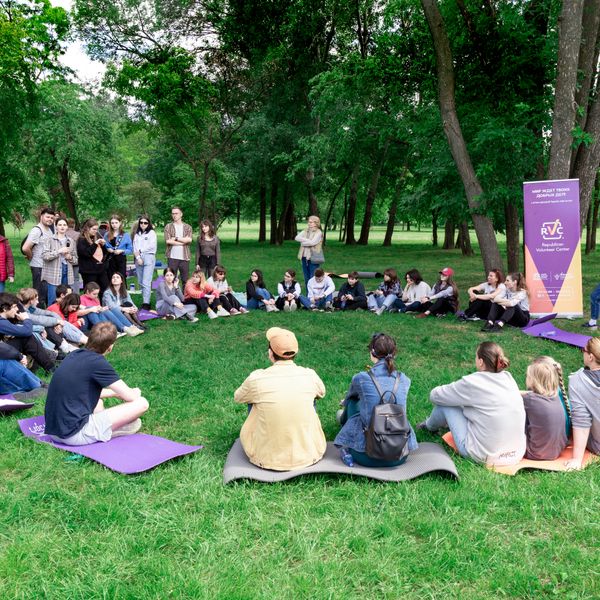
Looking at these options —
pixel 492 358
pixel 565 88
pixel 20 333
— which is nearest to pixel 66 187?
pixel 20 333

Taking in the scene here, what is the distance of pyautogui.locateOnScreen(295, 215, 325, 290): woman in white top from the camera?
12727 millimetres

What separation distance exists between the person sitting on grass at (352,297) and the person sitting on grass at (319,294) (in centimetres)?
19

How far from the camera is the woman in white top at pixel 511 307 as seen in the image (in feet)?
31.9

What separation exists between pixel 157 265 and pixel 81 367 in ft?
37.8

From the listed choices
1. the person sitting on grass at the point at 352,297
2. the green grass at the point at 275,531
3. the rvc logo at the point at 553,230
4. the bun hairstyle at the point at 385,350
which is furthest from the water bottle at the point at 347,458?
the rvc logo at the point at 553,230

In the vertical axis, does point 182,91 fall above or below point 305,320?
above

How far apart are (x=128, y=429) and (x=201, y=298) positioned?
19.9ft

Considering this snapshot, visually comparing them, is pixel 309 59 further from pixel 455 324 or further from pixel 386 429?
pixel 386 429

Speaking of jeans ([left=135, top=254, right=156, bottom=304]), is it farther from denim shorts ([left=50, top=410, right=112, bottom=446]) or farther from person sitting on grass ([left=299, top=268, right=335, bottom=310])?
denim shorts ([left=50, top=410, right=112, bottom=446])

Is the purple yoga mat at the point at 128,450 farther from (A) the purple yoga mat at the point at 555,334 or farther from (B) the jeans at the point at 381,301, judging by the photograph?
(B) the jeans at the point at 381,301

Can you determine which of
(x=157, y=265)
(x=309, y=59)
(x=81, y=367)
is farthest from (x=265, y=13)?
(x=81, y=367)

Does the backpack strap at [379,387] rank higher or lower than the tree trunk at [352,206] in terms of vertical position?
lower

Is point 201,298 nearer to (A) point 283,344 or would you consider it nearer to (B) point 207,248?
(B) point 207,248

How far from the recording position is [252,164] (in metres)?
27.7
